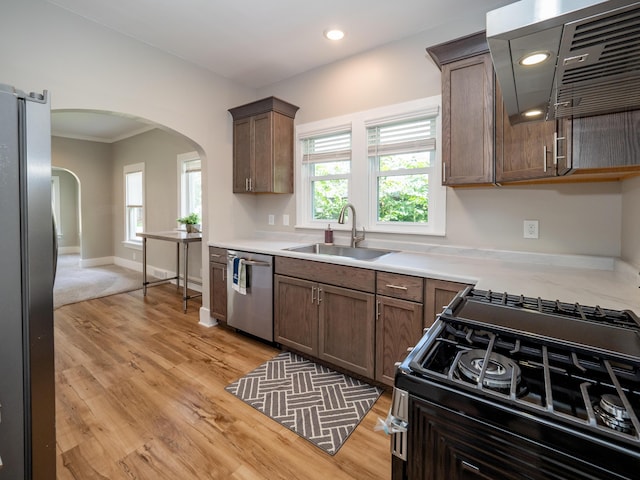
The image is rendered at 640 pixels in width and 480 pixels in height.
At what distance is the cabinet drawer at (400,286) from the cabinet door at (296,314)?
1.91ft

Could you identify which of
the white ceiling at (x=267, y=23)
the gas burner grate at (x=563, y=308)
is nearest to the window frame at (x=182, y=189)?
the white ceiling at (x=267, y=23)

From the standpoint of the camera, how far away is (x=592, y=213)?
1982 mm

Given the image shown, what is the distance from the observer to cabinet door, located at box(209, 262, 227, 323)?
10.7 feet

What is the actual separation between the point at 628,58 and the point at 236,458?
2.19 metres

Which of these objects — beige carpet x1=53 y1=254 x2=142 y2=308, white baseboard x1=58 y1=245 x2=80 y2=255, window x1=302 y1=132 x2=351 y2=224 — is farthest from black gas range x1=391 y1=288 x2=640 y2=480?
white baseboard x1=58 y1=245 x2=80 y2=255

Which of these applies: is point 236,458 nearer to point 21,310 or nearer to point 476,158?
point 21,310

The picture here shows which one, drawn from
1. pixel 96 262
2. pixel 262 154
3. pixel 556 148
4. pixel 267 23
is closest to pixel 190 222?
pixel 262 154

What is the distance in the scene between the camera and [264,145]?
326 cm

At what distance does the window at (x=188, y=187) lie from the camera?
4.91 metres

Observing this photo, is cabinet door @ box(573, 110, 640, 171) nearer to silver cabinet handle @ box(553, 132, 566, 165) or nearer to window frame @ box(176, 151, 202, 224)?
silver cabinet handle @ box(553, 132, 566, 165)

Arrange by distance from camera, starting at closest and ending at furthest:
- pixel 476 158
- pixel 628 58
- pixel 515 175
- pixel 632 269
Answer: pixel 628 58 < pixel 632 269 < pixel 515 175 < pixel 476 158

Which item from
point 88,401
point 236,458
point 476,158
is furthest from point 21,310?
point 476,158

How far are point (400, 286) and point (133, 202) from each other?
614cm

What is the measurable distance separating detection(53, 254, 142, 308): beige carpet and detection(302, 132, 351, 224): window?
351 centimetres
